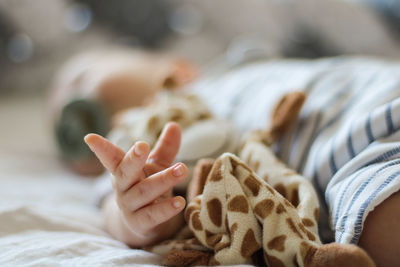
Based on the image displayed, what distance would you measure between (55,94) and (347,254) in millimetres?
963

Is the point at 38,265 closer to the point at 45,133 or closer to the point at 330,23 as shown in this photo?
the point at 45,133

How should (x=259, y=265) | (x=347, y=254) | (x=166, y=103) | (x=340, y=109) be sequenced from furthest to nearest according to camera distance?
1. (x=166, y=103)
2. (x=340, y=109)
3. (x=259, y=265)
4. (x=347, y=254)

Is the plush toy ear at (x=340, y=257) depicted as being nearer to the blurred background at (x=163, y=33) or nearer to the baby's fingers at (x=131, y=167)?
the baby's fingers at (x=131, y=167)

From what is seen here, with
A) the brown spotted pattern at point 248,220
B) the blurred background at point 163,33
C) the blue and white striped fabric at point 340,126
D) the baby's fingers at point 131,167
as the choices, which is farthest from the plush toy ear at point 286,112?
the blurred background at point 163,33

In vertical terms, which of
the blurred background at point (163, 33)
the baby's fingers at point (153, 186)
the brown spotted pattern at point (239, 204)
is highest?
the blurred background at point (163, 33)

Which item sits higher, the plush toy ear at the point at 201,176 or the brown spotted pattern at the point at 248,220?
the plush toy ear at the point at 201,176

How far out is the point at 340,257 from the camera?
377mm

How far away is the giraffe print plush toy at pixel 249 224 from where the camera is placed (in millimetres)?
415

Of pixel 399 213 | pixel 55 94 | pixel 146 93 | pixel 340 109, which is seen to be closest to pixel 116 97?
pixel 146 93

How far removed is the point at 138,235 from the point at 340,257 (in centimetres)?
24

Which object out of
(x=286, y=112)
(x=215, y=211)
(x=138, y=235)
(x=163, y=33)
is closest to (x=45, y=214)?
(x=138, y=235)

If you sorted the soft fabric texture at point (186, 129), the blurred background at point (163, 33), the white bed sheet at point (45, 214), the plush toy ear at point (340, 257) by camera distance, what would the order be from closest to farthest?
the plush toy ear at point (340, 257) < the white bed sheet at point (45, 214) < the soft fabric texture at point (186, 129) < the blurred background at point (163, 33)

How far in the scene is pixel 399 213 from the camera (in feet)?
1.38

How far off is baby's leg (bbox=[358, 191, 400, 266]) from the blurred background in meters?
0.71
